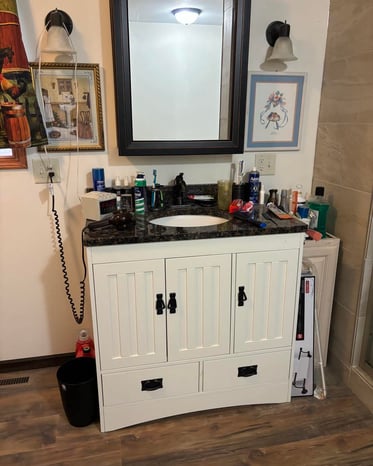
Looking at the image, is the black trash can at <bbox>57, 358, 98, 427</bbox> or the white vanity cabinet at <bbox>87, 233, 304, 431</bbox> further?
the black trash can at <bbox>57, 358, 98, 427</bbox>

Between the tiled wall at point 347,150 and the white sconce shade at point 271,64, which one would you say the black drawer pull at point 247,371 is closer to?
the tiled wall at point 347,150

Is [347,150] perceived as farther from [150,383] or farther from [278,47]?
[150,383]

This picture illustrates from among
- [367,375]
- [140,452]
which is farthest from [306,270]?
[140,452]

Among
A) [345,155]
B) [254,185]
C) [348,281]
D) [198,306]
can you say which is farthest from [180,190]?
[348,281]

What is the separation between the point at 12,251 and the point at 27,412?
772mm

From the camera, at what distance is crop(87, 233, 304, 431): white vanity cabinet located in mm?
1551

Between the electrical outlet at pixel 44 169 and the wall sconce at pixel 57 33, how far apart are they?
0.49 metres

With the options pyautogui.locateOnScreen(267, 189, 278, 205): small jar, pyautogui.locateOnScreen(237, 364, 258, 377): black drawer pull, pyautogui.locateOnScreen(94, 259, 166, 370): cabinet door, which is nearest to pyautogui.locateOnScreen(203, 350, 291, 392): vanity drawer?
pyautogui.locateOnScreen(237, 364, 258, 377): black drawer pull

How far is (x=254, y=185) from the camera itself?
1942mm

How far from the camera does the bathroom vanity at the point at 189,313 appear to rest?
1.53 meters

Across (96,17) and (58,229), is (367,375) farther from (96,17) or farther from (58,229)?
(96,17)

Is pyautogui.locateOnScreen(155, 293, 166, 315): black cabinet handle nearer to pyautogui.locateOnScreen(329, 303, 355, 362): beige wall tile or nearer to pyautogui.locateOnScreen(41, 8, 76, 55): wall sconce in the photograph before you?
pyautogui.locateOnScreen(329, 303, 355, 362): beige wall tile

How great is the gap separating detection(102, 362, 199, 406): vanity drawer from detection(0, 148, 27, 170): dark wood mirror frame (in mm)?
1037

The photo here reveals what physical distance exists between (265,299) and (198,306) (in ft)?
0.99
